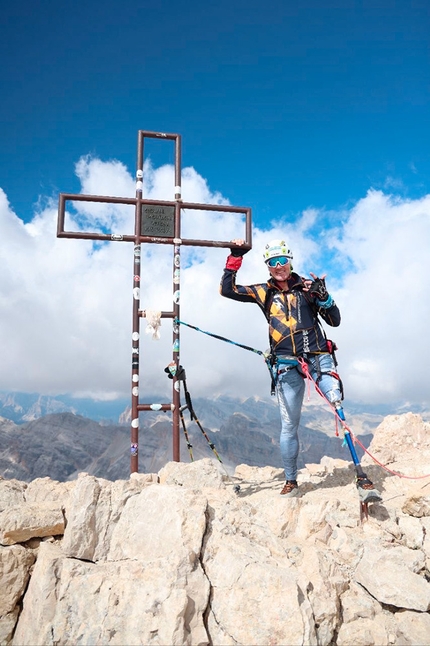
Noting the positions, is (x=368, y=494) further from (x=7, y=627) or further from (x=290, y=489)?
(x=7, y=627)

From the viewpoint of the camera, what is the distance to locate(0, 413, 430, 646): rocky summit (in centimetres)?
312

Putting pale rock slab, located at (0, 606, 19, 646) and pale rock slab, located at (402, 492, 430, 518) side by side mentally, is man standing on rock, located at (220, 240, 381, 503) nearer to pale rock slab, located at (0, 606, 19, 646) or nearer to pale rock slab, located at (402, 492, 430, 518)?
pale rock slab, located at (402, 492, 430, 518)

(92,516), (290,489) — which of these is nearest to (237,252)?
(290,489)

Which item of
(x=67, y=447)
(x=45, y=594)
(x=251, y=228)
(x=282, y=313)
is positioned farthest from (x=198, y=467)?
(x=67, y=447)

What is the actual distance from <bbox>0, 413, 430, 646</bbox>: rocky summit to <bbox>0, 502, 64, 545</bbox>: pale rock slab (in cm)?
1

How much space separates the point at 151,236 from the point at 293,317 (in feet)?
14.1

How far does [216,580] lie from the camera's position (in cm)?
351

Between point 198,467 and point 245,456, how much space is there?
546 feet

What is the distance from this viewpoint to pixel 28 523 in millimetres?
4008

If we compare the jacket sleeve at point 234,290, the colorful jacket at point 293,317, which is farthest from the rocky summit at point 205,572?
the jacket sleeve at point 234,290

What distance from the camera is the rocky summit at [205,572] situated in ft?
10.2

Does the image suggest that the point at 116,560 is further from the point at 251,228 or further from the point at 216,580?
the point at 251,228

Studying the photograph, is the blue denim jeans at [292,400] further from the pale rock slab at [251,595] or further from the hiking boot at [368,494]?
the pale rock slab at [251,595]

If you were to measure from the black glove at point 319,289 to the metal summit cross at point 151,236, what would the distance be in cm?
320
